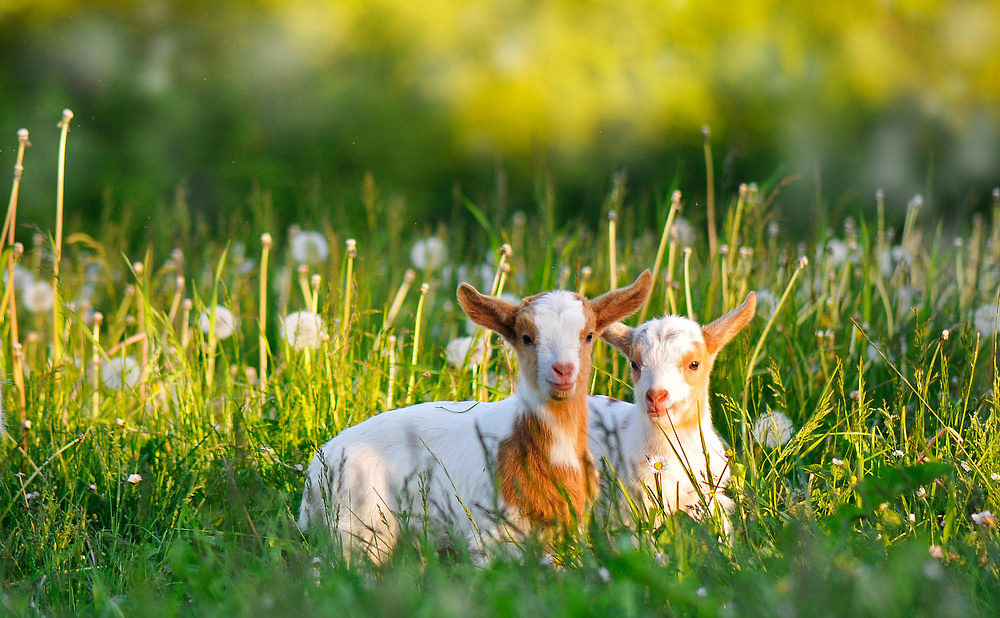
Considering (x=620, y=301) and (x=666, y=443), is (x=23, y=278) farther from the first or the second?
(x=666, y=443)

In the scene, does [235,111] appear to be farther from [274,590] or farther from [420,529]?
[274,590]

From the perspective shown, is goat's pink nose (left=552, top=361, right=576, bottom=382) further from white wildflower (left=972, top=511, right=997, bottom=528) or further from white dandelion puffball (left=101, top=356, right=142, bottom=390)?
white dandelion puffball (left=101, top=356, right=142, bottom=390)

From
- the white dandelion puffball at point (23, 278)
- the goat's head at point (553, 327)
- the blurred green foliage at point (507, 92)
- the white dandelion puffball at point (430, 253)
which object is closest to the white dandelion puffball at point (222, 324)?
the white dandelion puffball at point (430, 253)

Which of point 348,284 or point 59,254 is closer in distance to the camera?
point 59,254

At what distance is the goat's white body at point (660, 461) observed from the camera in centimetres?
285

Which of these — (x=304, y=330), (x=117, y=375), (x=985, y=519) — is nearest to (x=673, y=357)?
(x=985, y=519)

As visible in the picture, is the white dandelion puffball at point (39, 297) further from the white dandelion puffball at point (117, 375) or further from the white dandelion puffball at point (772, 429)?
the white dandelion puffball at point (772, 429)

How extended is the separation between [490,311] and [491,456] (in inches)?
17.0

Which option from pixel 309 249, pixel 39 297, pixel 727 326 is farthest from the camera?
pixel 309 249

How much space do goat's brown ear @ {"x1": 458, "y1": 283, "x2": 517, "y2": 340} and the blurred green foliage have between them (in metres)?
6.13

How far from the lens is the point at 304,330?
395cm

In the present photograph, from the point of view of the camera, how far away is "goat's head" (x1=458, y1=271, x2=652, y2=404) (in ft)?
8.88

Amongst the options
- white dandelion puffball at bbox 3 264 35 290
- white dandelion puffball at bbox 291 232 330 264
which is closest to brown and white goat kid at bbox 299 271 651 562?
white dandelion puffball at bbox 291 232 330 264

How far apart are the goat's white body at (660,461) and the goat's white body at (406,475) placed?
0.36 m
